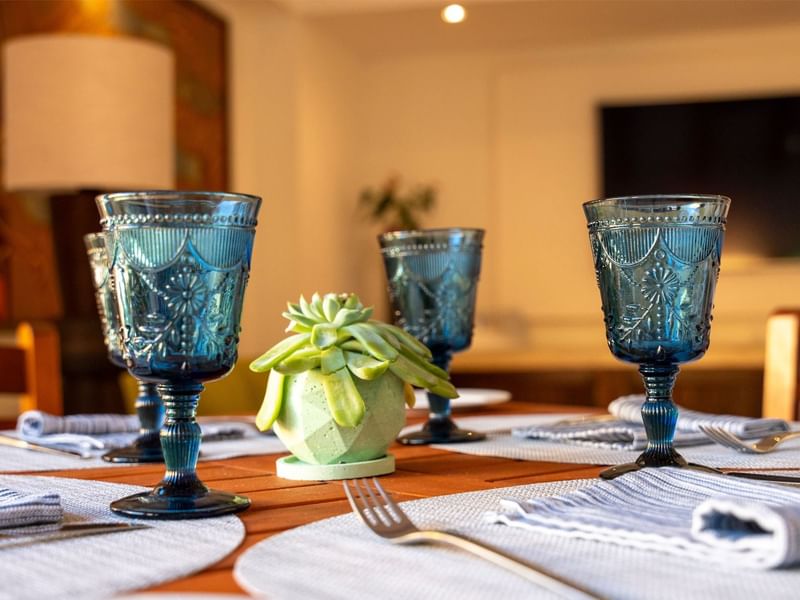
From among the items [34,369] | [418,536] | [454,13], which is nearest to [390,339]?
[418,536]

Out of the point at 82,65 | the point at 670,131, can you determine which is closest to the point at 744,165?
the point at 670,131

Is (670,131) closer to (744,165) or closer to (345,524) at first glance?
(744,165)

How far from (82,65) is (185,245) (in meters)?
1.92

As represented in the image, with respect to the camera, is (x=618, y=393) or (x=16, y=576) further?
(x=618, y=393)

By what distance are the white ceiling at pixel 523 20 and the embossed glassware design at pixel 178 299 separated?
3.68 m

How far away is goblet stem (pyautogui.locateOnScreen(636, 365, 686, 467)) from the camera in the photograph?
82 cm

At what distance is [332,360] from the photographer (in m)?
0.87

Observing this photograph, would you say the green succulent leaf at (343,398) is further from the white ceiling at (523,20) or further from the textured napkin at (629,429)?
the white ceiling at (523,20)

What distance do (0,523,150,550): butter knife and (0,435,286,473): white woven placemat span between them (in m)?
0.34

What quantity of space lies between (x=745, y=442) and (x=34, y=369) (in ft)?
3.38

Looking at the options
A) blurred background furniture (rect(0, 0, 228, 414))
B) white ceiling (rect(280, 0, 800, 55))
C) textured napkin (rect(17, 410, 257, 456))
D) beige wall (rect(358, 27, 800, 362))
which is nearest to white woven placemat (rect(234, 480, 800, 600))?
textured napkin (rect(17, 410, 257, 456))

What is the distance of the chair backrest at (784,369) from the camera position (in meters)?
1.51

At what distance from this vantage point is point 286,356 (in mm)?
880

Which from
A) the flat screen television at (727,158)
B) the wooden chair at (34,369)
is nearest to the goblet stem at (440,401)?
the wooden chair at (34,369)
